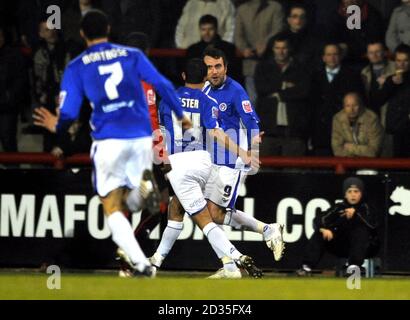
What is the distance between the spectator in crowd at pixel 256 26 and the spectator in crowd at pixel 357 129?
4.37ft

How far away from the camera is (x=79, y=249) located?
47.8 ft

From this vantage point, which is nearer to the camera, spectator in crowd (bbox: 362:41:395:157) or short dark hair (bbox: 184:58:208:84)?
short dark hair (bbox: 184:58:208:84)

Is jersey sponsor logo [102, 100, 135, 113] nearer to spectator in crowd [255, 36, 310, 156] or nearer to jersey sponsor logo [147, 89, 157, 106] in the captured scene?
jersey sponsor logo [147, 89, 157, 106]

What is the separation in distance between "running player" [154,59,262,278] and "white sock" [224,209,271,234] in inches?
17.0

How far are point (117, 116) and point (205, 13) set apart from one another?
5854mm

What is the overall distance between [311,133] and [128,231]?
551 centimetres

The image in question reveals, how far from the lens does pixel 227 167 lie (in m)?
13.0

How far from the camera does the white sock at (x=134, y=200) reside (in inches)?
400

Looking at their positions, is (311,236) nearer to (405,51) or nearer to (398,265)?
(398,265)

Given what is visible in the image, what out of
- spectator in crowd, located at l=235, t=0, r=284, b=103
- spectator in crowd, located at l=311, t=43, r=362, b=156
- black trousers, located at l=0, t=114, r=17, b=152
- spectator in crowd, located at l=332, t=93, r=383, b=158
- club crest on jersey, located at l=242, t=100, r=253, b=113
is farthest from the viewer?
spectator in crowd, located at l=235, t=0, r=284, b=103

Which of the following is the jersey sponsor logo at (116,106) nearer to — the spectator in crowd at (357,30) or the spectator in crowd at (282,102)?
the spectator in crowd at (282,102)

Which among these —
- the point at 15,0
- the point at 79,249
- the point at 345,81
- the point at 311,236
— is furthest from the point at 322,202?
the point at 15,0

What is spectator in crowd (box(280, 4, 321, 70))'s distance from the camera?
15.3 metres

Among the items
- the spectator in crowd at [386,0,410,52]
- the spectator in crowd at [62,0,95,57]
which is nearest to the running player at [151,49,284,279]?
the spectator in crowd at [386,0,410,52]
